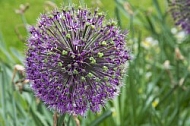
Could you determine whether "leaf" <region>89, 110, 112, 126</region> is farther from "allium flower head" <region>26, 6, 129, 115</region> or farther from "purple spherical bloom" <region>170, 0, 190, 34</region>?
"purple spherical bloom" <region>170, 0, 190, 34</region>

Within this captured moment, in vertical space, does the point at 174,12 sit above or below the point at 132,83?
above

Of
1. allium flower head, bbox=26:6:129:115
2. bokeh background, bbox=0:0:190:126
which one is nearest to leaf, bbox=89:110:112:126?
bokeh background, bbox=0:0:190:126

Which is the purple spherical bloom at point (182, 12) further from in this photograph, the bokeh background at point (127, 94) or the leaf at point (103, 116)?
the leaf at point (103, 116)

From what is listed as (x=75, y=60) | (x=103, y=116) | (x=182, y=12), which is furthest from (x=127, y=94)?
(x=75, y=60)

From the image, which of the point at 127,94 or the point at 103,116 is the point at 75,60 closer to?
the point at 103,116

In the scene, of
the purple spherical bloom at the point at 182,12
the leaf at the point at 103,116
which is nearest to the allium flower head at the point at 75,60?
the leaf at the point at 103,116

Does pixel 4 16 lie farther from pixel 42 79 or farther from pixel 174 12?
pixel 42 79

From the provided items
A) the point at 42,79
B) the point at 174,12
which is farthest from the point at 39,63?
the point at 174,12
